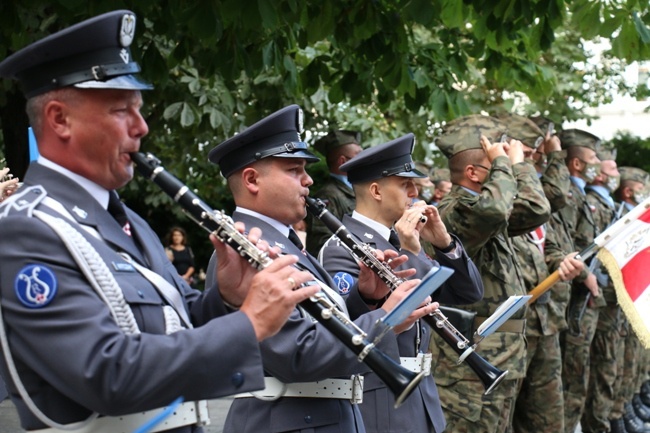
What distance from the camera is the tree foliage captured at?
7.69 meters

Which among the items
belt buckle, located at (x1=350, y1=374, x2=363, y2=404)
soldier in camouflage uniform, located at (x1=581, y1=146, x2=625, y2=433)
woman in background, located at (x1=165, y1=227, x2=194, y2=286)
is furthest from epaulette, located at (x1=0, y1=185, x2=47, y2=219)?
woman in background, located at (x1=165, y1=227, x2=194, y2=286)

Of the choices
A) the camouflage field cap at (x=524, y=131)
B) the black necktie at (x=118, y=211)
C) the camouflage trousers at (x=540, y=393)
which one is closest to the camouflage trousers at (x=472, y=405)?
the camouflage trousers at (x=540, y=393)

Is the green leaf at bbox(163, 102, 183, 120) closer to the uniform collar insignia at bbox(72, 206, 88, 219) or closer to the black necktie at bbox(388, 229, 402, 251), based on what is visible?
the black necktie at bbox(388, 229, 402, 251)

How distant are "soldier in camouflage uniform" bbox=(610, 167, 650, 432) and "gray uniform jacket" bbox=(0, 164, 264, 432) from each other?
8650 millimetres

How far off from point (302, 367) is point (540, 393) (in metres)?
Answer: 4.48

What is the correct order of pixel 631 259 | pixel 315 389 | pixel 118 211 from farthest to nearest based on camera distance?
pixel 631 259 < pixel 315 389 < pixel 118 211

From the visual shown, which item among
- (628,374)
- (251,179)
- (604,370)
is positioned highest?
(251,179)

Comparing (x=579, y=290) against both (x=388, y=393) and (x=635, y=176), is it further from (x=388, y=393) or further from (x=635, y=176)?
(x=388, y=393)

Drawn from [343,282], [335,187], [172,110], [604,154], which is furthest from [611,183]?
[343,282]

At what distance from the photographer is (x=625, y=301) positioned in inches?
328

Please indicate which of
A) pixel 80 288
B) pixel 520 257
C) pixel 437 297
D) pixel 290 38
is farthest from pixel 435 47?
pixel 80 288

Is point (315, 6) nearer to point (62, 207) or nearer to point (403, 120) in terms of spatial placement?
point (62, 207)

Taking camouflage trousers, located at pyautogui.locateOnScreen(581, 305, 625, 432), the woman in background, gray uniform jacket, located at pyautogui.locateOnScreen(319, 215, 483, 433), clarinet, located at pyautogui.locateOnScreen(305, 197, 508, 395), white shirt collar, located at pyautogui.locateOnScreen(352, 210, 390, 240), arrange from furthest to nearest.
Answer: the woman in background → camouflage trousers, located at pyautogui.locateOnScreen(581, 305, 625, 432) → white shirt collar, located at pyautogui.locateOnScreen(352, 210, 390, 240) → gray uniform jacket, located at pyautogui.locateOnScreen(319, 215, 483, 433) → clarinet, located at pyautogui.locateOnScreen(305, 197, 508, 395)

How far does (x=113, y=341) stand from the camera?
2861mm
